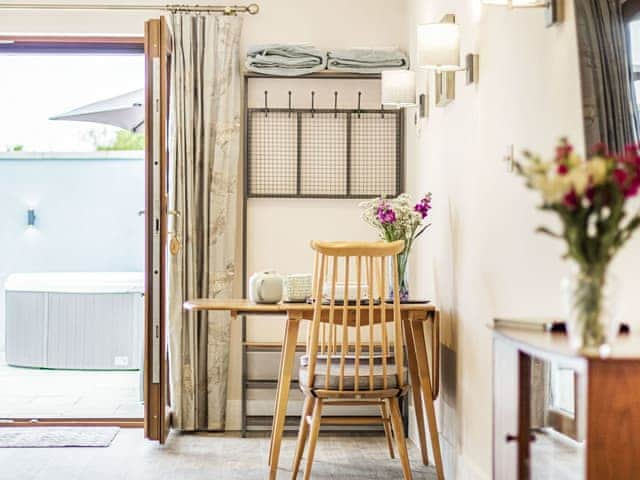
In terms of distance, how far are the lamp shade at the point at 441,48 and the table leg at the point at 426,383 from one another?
1.07 meters

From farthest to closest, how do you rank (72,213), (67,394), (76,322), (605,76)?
(72,213), (76,322), (67,394), (605,76)

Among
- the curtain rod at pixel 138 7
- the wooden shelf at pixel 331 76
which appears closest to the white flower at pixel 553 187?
the wooden shelf at pixel 331 76

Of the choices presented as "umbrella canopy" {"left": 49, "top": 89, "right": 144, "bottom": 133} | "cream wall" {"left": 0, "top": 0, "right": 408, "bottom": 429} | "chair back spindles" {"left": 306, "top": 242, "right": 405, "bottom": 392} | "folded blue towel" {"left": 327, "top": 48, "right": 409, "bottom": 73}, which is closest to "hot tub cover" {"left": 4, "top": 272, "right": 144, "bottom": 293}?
"umbrella canopy" {"left": 49, "top": 89, "right": 144, "bottom": 133}

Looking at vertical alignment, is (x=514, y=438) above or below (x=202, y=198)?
below

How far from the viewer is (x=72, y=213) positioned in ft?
24.3

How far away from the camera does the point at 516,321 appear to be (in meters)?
2.40

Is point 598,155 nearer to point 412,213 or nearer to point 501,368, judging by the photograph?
point 501,368

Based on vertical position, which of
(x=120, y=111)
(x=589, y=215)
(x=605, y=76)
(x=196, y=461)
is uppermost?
(x=120, y=111)

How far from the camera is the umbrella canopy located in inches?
252

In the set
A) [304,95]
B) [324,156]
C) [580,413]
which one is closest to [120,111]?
[304,95]

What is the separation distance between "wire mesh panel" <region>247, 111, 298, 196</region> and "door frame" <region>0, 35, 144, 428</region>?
0.77 m

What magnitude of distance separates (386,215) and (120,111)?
8.98 feet

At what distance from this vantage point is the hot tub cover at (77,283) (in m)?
6.85

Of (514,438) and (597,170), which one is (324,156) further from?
(597,170)
